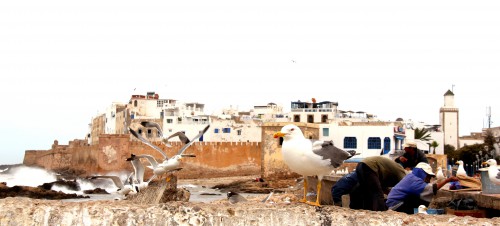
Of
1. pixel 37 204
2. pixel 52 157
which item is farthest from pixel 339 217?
pixel 52 157

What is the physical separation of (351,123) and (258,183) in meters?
6.99

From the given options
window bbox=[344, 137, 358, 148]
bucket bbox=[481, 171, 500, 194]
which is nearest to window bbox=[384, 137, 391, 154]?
window bbox=[344, 137, 358, 148]

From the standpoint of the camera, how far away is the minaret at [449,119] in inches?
2721

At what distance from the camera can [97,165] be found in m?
54.5

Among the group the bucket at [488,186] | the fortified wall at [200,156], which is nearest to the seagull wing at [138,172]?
the bucket at [488,186]

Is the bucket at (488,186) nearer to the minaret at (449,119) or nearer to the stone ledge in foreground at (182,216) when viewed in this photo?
the stone ledge in foreground at (182,216)

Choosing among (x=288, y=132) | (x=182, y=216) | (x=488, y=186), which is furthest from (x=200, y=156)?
(x=182, y=216)

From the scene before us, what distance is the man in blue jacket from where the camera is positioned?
7895 mm

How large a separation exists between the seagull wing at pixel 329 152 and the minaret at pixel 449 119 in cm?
6382

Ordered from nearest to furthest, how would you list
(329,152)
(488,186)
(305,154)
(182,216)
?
(182,216), (305,154), (329,152), (488,186)

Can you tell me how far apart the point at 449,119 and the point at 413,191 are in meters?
63.6

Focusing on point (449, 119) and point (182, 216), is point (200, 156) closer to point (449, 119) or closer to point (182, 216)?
point (449, 119)

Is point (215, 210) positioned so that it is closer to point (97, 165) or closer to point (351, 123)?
point (351, 123)

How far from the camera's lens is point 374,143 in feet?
147
